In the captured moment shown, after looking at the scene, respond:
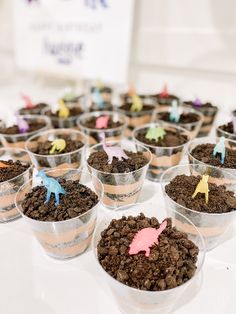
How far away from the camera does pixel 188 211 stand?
0.73 meters

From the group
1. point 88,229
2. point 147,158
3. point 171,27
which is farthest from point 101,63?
point 88,229

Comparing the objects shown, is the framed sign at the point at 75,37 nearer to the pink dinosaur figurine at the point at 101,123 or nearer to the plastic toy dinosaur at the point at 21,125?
the pink dinosaur figurine at the point at 101,123

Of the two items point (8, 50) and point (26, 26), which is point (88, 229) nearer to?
point (26, 26)

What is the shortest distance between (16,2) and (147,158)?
4.28ft

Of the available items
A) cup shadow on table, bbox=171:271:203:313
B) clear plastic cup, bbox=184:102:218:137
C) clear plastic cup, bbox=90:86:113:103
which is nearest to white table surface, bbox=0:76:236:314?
cup shadow on table, bbox=171:271:203:313

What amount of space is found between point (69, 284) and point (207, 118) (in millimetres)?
891

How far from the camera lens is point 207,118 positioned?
1.32 meters

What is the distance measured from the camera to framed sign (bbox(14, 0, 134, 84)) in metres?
1.48

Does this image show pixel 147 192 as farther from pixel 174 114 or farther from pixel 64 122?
pixel 64 122

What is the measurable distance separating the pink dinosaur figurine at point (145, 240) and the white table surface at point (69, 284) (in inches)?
5.0

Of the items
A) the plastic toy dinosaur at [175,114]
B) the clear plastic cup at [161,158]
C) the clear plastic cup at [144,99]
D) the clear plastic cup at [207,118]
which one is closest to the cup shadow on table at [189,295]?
the clear plastic cup at [161,158]

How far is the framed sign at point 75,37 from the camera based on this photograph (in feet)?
4.85

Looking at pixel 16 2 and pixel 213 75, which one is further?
pixel 16 2

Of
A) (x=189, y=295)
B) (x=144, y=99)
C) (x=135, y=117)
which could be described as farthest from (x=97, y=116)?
(x=189, y=295)
